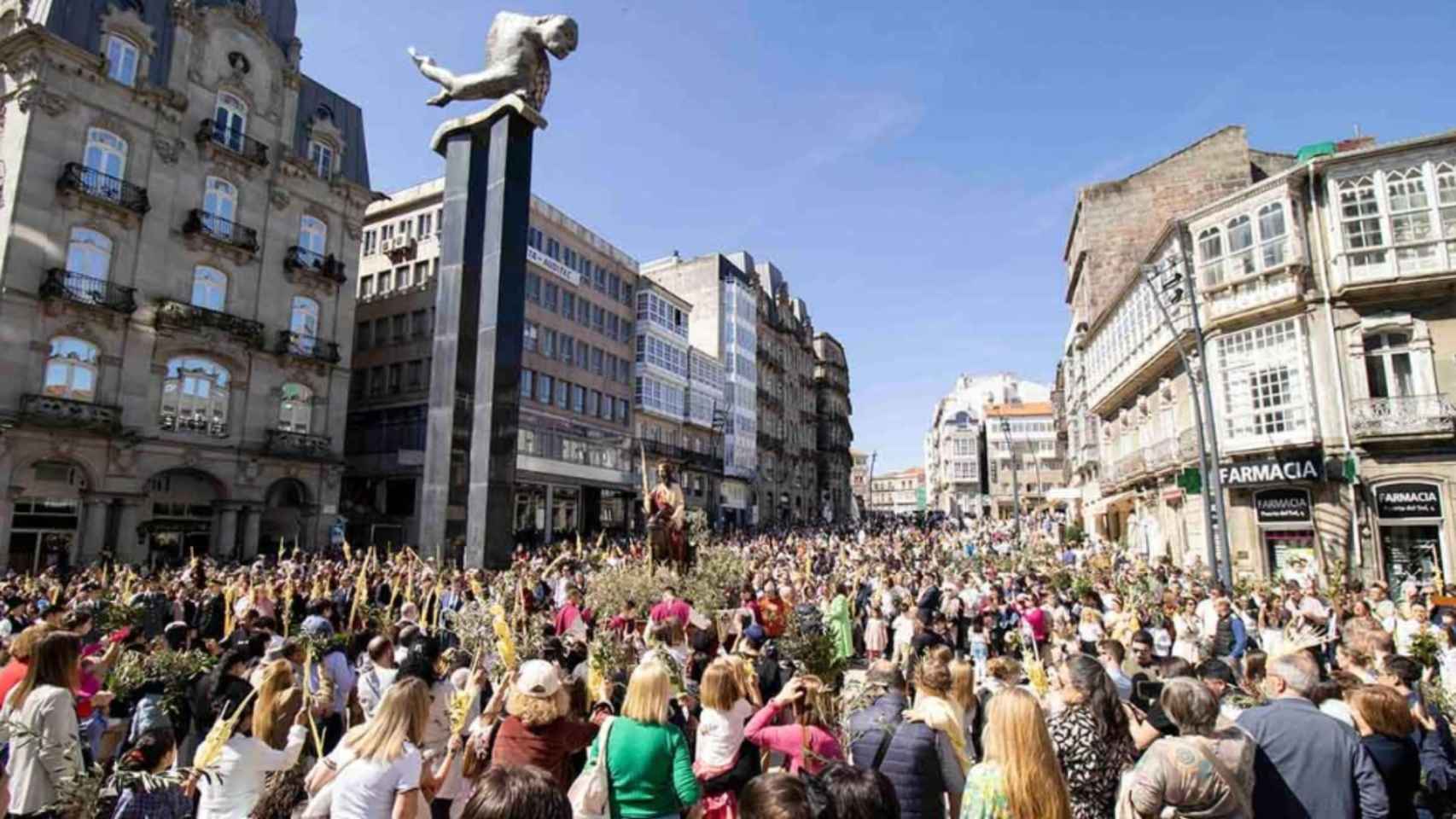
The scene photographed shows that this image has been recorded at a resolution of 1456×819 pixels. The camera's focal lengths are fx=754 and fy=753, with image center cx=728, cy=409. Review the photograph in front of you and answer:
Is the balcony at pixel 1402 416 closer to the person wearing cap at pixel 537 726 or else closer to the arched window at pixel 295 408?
the person wearing cap at pixel 537 726

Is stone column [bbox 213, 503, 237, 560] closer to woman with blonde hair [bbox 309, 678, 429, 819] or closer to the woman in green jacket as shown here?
woman with blonde hair [bbox 309, 678, 429, 819]

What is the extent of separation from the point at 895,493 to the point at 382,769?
587 feet

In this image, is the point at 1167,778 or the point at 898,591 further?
the point at 898,591

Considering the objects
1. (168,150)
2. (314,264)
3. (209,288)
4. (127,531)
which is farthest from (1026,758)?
(314,264)

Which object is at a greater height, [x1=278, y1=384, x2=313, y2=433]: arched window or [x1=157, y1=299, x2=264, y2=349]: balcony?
[x1=157, y1=299, x2=264, y2=349]: balcony

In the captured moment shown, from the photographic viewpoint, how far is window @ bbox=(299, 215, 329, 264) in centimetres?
3288

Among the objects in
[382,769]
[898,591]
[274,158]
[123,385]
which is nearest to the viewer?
[382,769]

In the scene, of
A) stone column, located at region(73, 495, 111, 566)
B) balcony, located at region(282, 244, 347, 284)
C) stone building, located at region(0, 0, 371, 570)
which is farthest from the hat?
balcony, located at region(282, 244, 347, 284)

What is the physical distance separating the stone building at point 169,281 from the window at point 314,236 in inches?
3.1

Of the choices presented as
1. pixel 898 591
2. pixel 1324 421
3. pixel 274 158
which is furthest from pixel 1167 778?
pixel 274 158

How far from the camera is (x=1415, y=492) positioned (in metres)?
19.2

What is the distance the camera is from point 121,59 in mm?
26516

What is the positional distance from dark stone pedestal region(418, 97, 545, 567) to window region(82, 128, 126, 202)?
15.5 m

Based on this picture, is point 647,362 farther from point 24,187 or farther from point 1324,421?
point 1324,421
